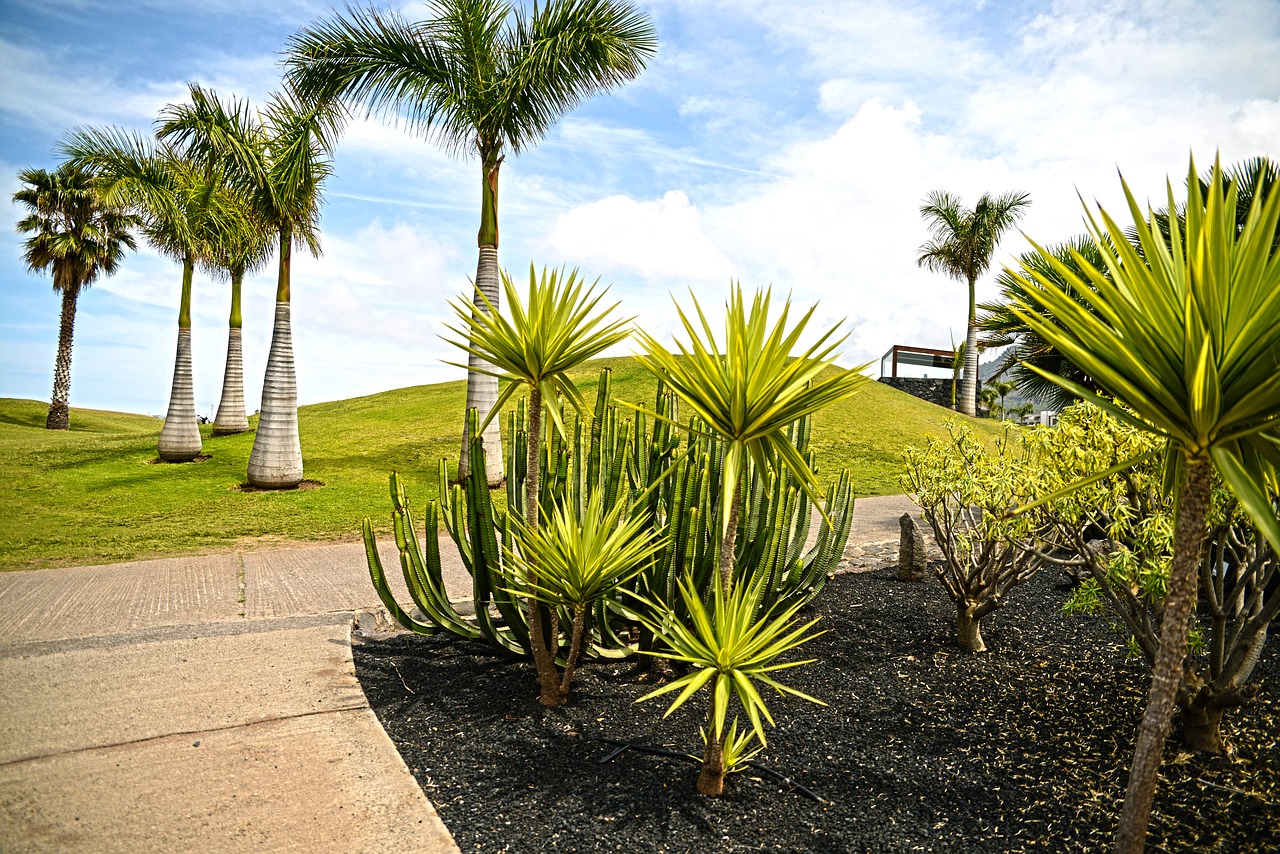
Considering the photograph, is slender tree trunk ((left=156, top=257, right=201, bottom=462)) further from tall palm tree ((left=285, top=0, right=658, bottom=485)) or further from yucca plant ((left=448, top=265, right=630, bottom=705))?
yucca plant ((left=448, top=265, right=630, bottom=705))

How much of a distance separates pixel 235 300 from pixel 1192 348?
71.1ft

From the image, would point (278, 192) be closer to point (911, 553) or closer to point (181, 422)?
point (181, 422)

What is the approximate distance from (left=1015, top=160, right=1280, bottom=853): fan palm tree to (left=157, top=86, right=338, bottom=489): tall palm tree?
1356 centimetres

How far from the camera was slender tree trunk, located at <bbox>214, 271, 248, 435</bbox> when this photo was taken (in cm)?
1981

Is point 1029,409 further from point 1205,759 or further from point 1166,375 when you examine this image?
point 1166,375

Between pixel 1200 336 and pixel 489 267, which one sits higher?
Result: pixel 489 267

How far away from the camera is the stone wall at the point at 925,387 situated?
110 ft

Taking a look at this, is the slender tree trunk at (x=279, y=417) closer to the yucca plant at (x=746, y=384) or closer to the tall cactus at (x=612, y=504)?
the tall cactus at (x=612, y=504)

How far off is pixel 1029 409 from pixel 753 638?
103 ft

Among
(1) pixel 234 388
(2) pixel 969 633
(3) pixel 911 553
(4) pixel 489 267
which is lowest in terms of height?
(2) pixel 969 633

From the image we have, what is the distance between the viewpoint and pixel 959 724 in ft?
13.5

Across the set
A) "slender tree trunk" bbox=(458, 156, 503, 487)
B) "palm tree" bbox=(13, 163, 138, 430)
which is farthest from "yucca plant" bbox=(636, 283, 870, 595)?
"palm tree" bbox=(13, 163, 138, 430)

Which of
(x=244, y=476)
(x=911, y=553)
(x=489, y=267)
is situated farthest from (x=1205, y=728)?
(x=244, y=476)

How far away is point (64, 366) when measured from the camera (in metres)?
26.0
